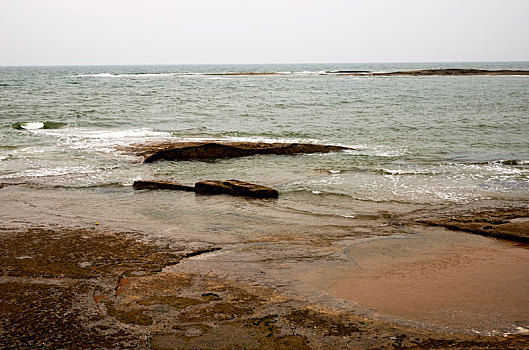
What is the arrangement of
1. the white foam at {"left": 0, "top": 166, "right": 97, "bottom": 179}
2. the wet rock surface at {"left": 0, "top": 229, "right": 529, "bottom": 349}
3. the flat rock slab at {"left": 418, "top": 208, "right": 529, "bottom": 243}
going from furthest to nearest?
the white foam at {"left": 0, "top": 166, "right": 97, "bottom": 179} < the flat rock slab at {"left": 418, "top": 208, "right": 529, "bottom": 243} < the wet rock surface at {"left": 0, "top": 229, "right": 529, "bottom": 349}

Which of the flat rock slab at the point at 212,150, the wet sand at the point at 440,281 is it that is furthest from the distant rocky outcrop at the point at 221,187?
the flat rock slab at the point at 212,150

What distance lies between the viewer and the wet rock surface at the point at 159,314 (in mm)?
4176

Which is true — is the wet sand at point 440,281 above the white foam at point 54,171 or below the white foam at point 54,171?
below

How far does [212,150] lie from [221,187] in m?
4.38

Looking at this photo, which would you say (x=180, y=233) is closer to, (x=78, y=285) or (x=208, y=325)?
(x=78, y=285)

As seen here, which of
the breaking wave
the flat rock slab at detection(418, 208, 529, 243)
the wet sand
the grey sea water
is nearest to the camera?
the wet sand

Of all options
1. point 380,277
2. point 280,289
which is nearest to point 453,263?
point 380,277

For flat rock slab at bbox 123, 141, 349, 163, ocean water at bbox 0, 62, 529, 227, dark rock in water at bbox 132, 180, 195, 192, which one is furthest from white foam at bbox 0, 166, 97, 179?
dark rock in water at bbox 132, 180, 195, 192

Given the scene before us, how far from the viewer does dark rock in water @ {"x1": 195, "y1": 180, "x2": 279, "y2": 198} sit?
31.8 ft

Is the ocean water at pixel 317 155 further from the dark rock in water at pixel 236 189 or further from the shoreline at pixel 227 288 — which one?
the shoreline at pixel 227 288

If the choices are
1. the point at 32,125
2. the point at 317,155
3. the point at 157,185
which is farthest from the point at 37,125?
the point at 157,185

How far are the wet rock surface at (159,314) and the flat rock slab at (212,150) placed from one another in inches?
314

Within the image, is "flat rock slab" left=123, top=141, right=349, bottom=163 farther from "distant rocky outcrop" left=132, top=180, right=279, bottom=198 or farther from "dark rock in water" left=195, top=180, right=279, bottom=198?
"dark rock in water" left=195, top=180, right=279, bottom=198

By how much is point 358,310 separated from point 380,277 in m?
1.02
